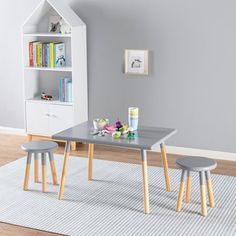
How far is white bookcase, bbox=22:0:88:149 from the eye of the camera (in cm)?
525

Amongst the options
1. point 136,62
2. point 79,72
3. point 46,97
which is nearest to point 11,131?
point 46,97

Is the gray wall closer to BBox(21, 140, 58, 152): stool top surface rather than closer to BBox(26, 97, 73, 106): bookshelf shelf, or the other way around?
BBox(26, 97, 73, 106): bookshelf shelf

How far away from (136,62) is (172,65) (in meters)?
0.36

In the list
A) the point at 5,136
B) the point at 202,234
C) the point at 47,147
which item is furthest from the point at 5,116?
the point at 202,234

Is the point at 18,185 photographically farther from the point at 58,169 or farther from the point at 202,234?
the point at 202,234

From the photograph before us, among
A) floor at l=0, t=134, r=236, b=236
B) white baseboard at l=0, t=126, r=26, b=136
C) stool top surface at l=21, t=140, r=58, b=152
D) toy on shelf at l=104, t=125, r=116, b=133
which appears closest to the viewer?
toy on shelf at l=104, t=125, r=116, b=133

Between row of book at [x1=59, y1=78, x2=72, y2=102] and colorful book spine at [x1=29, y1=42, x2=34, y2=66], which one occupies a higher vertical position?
colorful book spine at [x1=29, y1=42, x2=34, y2=66]

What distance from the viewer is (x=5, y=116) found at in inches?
240

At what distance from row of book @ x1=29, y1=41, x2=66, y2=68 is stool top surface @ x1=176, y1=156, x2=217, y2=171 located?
6.87 ft

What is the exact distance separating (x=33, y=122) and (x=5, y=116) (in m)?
0.67

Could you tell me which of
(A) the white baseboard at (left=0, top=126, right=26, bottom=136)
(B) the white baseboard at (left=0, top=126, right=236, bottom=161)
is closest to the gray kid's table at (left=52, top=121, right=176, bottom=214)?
(B) the white baseboard at (left=0, top=126, right=236, bottom=161)

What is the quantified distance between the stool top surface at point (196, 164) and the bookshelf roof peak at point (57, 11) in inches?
78.3

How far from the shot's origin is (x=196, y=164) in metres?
3.74

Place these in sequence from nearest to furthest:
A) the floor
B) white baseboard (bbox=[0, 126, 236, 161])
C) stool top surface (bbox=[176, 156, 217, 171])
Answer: stool top surface (bbox=[176, 156, 217, 171]) < the floor < white baseboard (bbox=[0, 126, 236, 161])
